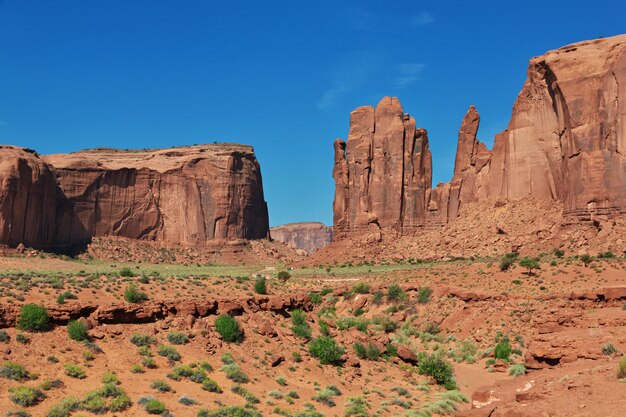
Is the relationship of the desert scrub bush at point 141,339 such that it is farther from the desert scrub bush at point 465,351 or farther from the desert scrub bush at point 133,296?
the desert scrub bush at point 465,351

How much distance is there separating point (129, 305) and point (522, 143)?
5599 cm

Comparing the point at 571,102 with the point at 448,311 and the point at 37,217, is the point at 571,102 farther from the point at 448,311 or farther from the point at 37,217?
the point at 37,217

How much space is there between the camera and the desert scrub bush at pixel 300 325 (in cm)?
2739

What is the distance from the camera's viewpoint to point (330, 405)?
70.7ft

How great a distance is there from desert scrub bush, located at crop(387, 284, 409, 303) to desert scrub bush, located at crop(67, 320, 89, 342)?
2621 cm

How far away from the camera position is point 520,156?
70250 mm

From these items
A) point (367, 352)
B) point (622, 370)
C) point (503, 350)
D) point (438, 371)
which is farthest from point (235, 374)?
point (503, 350)

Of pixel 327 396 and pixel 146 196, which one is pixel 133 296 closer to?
pixel 327 396

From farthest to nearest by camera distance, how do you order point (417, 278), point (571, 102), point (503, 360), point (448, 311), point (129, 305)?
1. point (571, 102)
2. point (417, 278)
3. point (448, 311)
4. point (503, 360)
5. point (129, 305)

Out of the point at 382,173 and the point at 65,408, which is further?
the point at 382,173

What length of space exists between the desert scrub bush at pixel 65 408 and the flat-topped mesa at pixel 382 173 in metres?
62.9

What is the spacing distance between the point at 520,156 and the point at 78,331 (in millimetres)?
57938

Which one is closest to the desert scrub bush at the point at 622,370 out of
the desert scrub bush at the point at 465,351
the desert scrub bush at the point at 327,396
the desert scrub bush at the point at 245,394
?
the desert scrub bush at the point at 327,396

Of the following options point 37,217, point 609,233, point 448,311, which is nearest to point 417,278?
point 448,311
